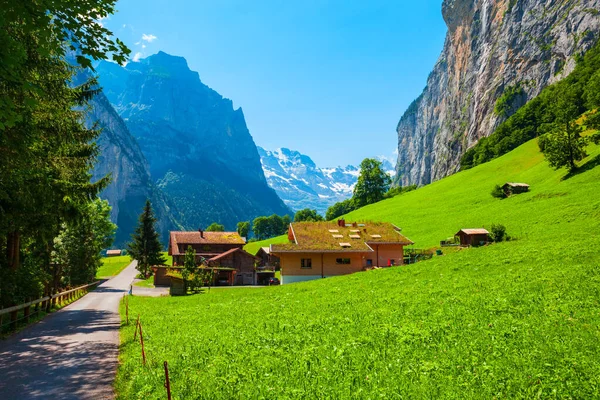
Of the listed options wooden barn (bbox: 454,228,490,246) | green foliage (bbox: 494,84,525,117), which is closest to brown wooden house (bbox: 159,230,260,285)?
wooden barn (bbox: 454,228,490,246)

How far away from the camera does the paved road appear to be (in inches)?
389

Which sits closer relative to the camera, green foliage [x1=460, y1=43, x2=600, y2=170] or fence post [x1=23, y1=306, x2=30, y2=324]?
fence post [x1=23, y1=306, x2=30, y2=324]

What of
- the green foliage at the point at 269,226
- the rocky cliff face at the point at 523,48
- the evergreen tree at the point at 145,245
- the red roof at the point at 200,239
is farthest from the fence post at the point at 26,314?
the green foliage at the point at 269,226

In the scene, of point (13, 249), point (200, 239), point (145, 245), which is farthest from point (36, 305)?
point (200, 239)

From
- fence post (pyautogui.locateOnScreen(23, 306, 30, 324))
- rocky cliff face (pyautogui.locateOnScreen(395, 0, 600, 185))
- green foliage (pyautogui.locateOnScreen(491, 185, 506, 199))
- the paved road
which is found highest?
rocky cliff face (pyautogui.locateOnScreen(395, 0, 600, 185))

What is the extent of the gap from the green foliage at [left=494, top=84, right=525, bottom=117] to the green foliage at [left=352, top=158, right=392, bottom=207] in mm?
65949

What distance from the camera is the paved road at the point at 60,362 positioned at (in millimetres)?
9883

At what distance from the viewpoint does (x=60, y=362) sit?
12844mm

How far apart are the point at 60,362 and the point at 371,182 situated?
128 m

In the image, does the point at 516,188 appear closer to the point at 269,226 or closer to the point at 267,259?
the point at 267,259

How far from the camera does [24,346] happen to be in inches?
610

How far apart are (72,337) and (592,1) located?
582 ft

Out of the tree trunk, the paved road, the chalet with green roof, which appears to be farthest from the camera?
the chalet with green roof

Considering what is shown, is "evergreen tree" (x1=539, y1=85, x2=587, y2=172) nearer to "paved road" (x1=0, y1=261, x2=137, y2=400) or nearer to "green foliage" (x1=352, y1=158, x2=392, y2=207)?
"paved road" (x1=0, y1=261, x2=137, y2=400)
